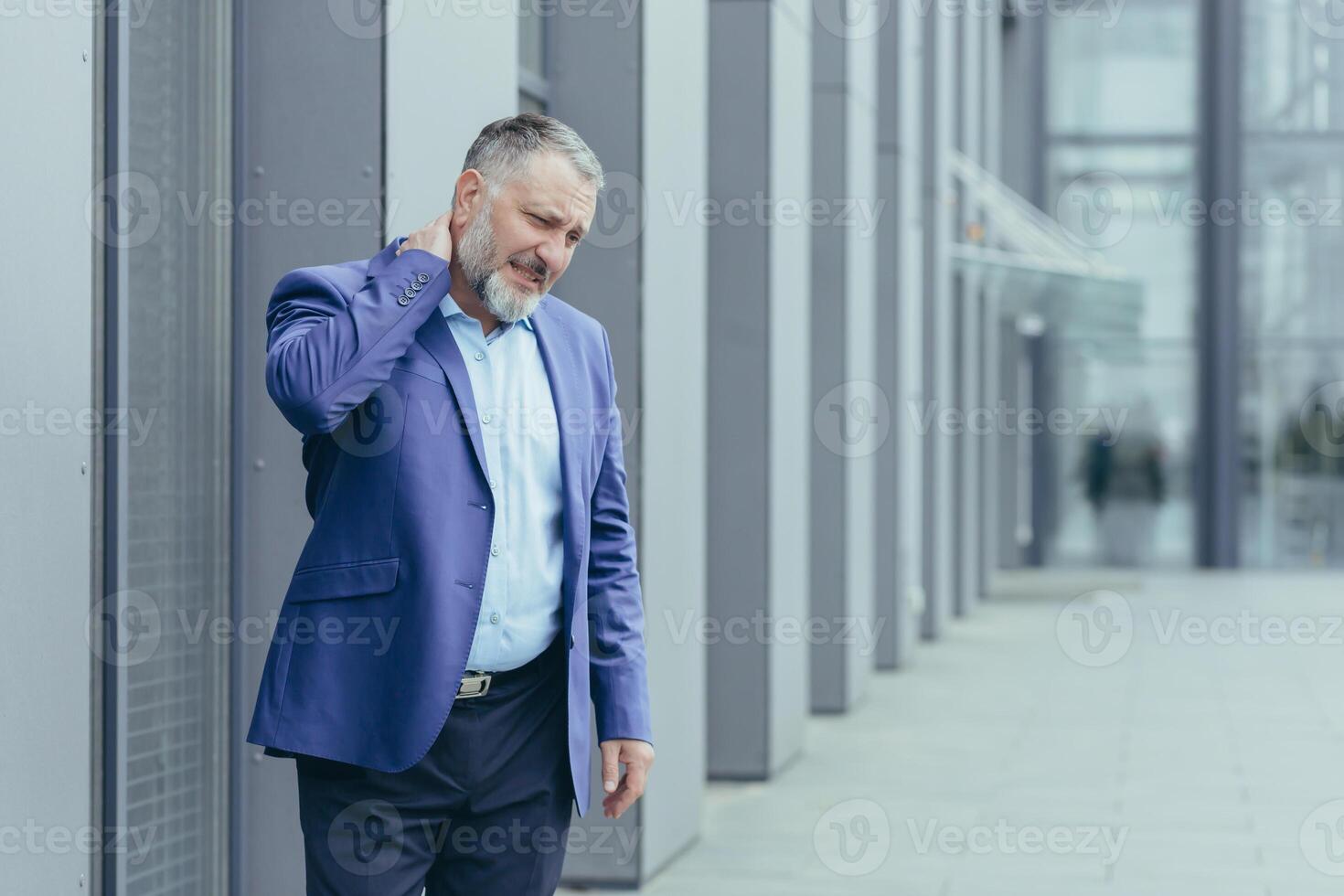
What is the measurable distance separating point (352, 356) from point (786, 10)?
5412mm

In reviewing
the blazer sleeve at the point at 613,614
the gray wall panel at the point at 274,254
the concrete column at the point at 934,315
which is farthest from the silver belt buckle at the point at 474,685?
the concrete column at the point at 934,315

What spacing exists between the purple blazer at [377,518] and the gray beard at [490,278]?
0.25 ft

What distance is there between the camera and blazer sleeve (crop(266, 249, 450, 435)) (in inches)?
86.6

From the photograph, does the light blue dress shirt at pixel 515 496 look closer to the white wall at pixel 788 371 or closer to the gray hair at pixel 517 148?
the gray hair at pixel 517 148

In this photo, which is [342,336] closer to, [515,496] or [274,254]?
[515,496]

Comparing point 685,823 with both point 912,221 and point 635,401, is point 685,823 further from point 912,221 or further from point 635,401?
point 912,221

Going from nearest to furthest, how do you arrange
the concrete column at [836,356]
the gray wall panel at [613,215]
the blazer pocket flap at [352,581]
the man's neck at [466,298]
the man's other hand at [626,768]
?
1. the blazer pocket flap at [352,581]
2. the man's neck at [466,298]
3. the man's other hand at [626,768]
4. the gray wall panel at [613,215]
5. the concrete column at [836,356]

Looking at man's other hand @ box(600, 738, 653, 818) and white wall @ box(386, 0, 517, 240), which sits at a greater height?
white wall @ box(386, 0, 517, 240)

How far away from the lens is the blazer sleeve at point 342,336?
220cm

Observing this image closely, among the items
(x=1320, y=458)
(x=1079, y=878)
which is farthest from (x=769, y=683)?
(x=1320, y=458)

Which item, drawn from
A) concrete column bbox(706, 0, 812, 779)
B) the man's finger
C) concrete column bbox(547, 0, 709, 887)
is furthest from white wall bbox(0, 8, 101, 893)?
concrete column bbox(706, 0, 812, 779)

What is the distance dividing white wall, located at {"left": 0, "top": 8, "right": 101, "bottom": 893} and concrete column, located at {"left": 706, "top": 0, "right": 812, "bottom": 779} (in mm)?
4314

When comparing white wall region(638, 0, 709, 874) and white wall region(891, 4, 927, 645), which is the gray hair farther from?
white wall region(891, 4, 927, 645)

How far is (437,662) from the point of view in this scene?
230 centimetres
